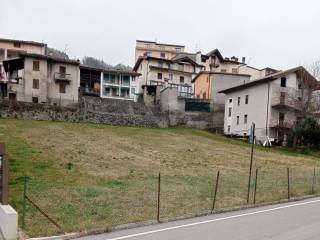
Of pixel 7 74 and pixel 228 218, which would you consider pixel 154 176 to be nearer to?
pixel 228 218

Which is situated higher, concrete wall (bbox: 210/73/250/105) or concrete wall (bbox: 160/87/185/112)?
concrete wall (bbox: 210/73/250/105)

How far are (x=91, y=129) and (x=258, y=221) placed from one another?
32859 mm

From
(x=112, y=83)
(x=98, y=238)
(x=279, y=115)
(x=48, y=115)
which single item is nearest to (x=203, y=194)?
(x=98, y=238)

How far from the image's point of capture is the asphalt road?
39.2 ft

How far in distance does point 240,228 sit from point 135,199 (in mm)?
4811

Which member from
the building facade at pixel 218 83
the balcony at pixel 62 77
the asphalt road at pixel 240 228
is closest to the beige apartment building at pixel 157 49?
the building facade at pixel 218 83

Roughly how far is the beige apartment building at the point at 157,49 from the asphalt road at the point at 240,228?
311 feet

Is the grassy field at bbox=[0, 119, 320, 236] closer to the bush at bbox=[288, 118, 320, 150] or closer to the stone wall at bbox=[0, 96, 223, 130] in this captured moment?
the stone wall at bbox=[0, 96, 223, 130]

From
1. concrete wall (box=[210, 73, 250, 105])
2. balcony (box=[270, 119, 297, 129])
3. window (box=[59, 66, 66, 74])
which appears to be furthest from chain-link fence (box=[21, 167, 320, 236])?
concrete wall (box=[210, 73, 250, 105])

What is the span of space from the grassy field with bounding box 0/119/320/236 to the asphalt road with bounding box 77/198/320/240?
99 centimetres

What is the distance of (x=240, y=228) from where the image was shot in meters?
13.3

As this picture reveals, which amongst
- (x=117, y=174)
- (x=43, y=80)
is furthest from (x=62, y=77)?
(x=117, y=174)

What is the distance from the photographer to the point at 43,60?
61062mm

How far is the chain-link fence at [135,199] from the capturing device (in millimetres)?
13453
